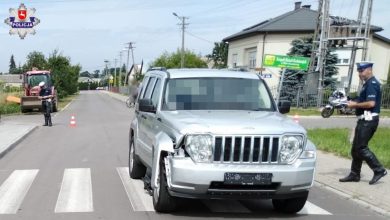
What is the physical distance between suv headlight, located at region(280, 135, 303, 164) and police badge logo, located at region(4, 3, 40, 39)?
29.0 m

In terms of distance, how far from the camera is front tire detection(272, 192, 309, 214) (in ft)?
23.5

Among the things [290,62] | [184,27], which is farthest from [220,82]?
[184,27]

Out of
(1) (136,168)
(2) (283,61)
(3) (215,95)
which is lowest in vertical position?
(1) (136,168)

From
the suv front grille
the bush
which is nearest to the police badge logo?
the bush

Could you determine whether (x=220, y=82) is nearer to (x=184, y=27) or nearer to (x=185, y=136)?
(x=185, y=136)

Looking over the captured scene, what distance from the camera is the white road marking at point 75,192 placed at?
24.2 feet

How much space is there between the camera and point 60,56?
61406 mm

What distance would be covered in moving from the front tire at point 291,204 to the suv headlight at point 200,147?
57.5 inches

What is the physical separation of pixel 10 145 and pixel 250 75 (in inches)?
346

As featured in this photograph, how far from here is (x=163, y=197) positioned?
6.91 meters

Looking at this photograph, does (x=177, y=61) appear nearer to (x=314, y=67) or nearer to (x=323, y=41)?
(x=314, y=67)

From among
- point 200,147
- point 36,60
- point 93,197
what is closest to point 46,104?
point 93,197

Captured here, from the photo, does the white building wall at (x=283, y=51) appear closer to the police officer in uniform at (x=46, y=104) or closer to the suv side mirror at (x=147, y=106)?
the police officer in uniform at (x=46, y=104)

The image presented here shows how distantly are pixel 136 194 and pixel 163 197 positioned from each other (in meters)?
1.56
